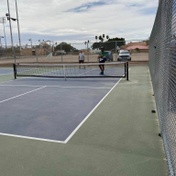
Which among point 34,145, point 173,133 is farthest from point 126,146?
point 34,145

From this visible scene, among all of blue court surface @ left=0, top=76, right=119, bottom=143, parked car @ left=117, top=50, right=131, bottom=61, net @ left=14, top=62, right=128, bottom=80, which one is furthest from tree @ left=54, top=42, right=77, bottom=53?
blue court surface @ left=0, top=76, right=119, bottom=143

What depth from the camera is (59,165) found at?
3.46 metres

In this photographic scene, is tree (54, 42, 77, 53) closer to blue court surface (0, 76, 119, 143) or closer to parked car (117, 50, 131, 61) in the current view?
parked car (117, 50, 131, 61)

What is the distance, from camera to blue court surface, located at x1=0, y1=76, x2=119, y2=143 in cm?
491

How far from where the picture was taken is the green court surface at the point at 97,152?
3279 millimetres

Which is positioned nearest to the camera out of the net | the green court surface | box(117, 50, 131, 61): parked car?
the green court surface

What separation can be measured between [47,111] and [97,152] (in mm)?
3067

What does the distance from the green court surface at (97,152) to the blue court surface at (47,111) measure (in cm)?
31

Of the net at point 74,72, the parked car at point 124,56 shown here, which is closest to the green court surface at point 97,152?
the net at point 74,72

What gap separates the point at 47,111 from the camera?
6.55 meters

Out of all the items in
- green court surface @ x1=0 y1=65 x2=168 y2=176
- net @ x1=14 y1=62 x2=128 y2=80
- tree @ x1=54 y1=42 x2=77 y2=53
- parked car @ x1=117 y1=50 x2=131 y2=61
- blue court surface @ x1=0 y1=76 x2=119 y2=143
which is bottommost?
green court surface @ x1=0 y1=65 x2=168 y2=176

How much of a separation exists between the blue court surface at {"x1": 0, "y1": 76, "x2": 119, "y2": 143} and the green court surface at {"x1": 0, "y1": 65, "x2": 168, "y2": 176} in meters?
0.31

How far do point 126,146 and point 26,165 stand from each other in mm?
1785

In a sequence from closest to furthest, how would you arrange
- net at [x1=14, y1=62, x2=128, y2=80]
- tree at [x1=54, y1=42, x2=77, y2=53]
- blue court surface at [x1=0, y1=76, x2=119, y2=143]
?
1. blue court surface at [x1=0, y1=76, x2=119, y2=143]
2. net at [x1=14, y1=62, x2=128, y2=80]
3. tree at [x1=54, y1=42, x2=77, y2=53]
